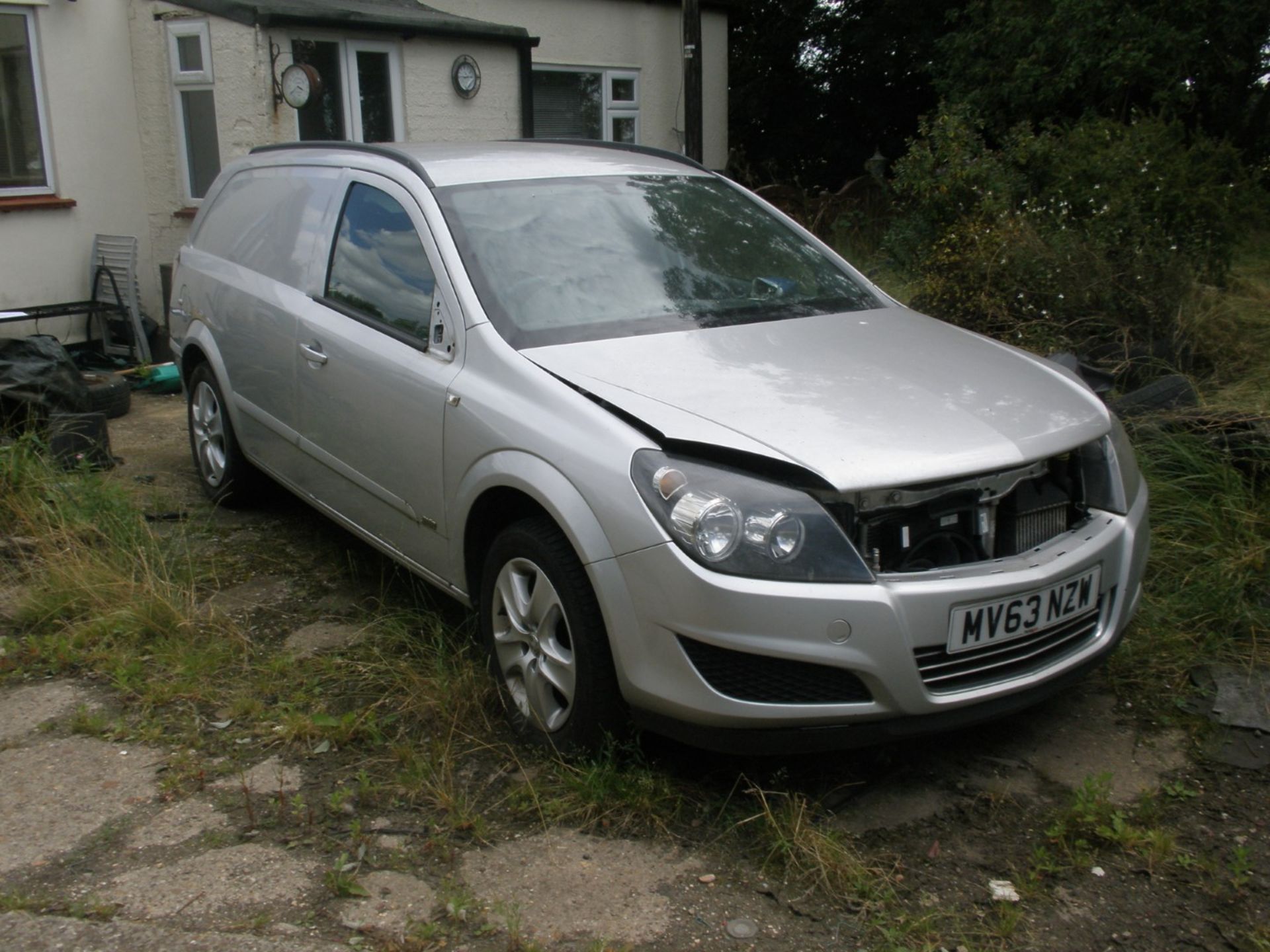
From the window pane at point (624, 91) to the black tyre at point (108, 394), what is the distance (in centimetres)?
824

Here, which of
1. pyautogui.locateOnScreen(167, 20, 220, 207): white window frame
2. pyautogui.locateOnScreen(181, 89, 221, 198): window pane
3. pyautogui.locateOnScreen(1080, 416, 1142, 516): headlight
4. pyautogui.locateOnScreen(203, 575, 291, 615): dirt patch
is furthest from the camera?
pyautogui.locateOnScreen(181, 89, 221, 198): window pane

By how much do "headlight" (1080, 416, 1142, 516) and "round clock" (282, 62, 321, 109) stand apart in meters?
7.62

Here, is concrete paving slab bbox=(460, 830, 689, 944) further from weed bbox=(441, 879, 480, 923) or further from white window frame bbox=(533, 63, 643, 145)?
white window frame bbox=(533, 63, 643, 145)

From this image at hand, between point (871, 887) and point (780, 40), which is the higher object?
point (780, 40)

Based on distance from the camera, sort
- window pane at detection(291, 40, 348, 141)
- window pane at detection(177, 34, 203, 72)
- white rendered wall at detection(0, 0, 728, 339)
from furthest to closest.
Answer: window pane at detection(291, 40, 348, 141), window pane at detection(177, 34, 203, 72), white rendered wall at detection(0, 0, 728, 339)

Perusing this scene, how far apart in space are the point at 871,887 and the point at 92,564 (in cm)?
325

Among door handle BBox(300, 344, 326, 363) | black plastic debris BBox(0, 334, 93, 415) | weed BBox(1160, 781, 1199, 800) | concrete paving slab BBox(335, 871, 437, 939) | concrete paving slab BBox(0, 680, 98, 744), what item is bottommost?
concrete paving slab BBox(0, 680, 98, 744)

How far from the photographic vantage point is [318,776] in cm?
350

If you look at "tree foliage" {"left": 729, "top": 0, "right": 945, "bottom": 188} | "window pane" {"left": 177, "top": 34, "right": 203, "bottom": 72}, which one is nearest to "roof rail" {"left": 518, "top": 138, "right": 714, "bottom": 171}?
"window pane" {"left": 177, "top": 34, "right": 203, "bottom": 72}

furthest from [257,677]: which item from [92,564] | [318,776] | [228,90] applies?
[228,90]

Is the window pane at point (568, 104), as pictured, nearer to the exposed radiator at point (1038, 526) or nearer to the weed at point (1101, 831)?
the exposed radiator at point (1038, 526)

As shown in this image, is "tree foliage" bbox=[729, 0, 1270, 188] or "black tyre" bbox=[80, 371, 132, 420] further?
"tree foliage" bbox=[729, 0, 1270, 188]

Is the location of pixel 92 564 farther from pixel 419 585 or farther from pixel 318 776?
pixel 318 776

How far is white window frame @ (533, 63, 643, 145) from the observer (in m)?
14.4
